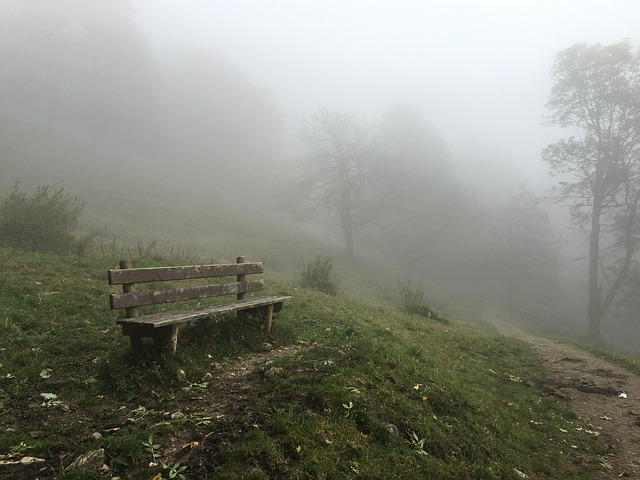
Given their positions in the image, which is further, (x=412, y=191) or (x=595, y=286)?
(x=412, y=191)

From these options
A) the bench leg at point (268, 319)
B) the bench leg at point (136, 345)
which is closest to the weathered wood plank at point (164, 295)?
the bench leg at point (136, 345)

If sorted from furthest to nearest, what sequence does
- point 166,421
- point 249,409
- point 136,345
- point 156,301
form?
point 156,301 → point 136,345 → point 249,409 → point 166,421

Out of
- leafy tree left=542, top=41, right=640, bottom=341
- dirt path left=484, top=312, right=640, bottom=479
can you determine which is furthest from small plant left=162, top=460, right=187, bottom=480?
leafy tree left=542, top=41, right=640, bottom=341

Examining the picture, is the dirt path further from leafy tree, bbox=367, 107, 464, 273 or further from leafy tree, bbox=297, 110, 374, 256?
leafy tree, bbox=367, 107, 464, 273

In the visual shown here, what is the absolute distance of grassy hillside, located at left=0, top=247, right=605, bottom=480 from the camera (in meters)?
3.65

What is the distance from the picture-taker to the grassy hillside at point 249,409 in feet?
12.0

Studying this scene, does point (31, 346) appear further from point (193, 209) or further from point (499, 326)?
point (193, 209)

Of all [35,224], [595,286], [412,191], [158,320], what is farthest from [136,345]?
[412,191]

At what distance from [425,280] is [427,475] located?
39.2 m

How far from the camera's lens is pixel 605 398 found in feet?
28.7

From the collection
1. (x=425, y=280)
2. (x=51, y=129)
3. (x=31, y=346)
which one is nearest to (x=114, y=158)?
(x=51, y=129)

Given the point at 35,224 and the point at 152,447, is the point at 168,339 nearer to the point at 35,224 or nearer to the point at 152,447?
the point at 152,447

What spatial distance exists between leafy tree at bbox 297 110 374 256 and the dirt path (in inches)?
1018

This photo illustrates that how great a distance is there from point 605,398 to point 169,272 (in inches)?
366
